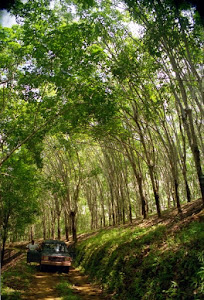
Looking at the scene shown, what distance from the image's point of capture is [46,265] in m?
12.5

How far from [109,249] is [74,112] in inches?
267

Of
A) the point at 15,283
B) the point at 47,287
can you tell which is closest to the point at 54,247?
the point at 47,287

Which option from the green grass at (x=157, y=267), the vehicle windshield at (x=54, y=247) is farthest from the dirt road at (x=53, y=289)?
the vehicle windshield at (x=54, y=247)

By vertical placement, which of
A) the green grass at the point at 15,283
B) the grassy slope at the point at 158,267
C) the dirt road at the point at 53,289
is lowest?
the dirt road at the point at 53,289

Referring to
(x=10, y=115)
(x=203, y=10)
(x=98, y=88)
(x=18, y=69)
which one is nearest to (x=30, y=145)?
(x=10, y=115)

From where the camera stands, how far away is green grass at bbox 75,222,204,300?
5608 mm

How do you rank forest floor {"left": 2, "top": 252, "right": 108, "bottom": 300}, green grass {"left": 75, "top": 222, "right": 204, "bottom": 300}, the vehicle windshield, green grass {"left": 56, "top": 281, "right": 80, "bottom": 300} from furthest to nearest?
the vehicle windshield
forest floor {"left": 2, "top": 252, "right": 108, "bottom": 300}
green grass {"left": 56, "top": 281, "right": 80, "bottom": 300}
green grass {"left": 75, "top": 222, "right": 204, "bottom": 300}

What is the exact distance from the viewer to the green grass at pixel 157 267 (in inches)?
221

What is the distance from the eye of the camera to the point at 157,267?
6973 mm

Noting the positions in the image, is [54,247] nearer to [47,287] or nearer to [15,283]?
[47,287]

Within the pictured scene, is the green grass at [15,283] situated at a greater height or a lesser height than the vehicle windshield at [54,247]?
lesser

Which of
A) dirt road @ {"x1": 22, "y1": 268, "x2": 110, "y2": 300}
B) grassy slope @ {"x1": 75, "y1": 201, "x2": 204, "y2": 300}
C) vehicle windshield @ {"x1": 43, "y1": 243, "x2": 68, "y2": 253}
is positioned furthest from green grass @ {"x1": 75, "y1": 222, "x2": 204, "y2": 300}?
vehicle windshield @ {"x1": 43, "y1": 243, "x2": 68, "y2": 253}

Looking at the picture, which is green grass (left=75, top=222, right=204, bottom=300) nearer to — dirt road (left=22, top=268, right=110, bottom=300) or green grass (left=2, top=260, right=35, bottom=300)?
dirt road (left=22, top=268, right=110, bottom=300)

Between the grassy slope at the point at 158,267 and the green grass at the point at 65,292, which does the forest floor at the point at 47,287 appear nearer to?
the green grass at the point at 65,292
